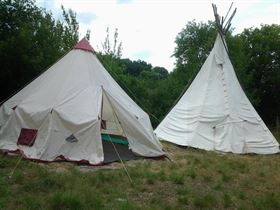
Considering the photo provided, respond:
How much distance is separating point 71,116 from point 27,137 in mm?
1082

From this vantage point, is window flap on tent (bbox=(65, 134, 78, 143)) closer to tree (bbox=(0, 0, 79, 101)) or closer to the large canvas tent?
the large canvas tent

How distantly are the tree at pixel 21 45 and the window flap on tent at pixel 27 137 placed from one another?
3478mm

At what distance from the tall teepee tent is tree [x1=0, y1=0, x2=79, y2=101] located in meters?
4.42

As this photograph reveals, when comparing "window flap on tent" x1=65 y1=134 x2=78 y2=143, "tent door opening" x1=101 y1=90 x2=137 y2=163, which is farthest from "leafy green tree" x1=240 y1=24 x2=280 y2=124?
"window flap on tent" x1=65 y1=134 x2=78 y2=143

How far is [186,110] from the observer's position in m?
12.5

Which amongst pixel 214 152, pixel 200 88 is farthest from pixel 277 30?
pixel 214 152

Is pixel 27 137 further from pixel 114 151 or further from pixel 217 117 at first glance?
pixel 217 117

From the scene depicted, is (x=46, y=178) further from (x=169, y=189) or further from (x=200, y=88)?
(x=200, y=88)

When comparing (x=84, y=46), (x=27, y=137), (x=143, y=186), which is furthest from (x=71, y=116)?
(x=143, y=186)

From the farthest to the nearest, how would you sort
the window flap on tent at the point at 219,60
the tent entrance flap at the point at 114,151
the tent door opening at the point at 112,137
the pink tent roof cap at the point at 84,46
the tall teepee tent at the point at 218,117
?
the window flap on tent at the point at 219,60 → the tall teepee tent at the point at 218,117 → the pink tent roof cap at the point at 84,46 → the tent door opening at the point at 112,137 → the tent entrance flap at the point at 114,151

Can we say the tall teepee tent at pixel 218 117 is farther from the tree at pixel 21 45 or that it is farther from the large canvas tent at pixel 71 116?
the tree at pixel 21 45

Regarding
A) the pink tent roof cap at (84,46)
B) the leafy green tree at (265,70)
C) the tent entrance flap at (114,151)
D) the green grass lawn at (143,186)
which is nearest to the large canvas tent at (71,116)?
the pink tent roof cap at (84,46)

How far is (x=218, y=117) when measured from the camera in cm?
1166

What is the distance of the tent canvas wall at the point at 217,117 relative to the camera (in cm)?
1134
